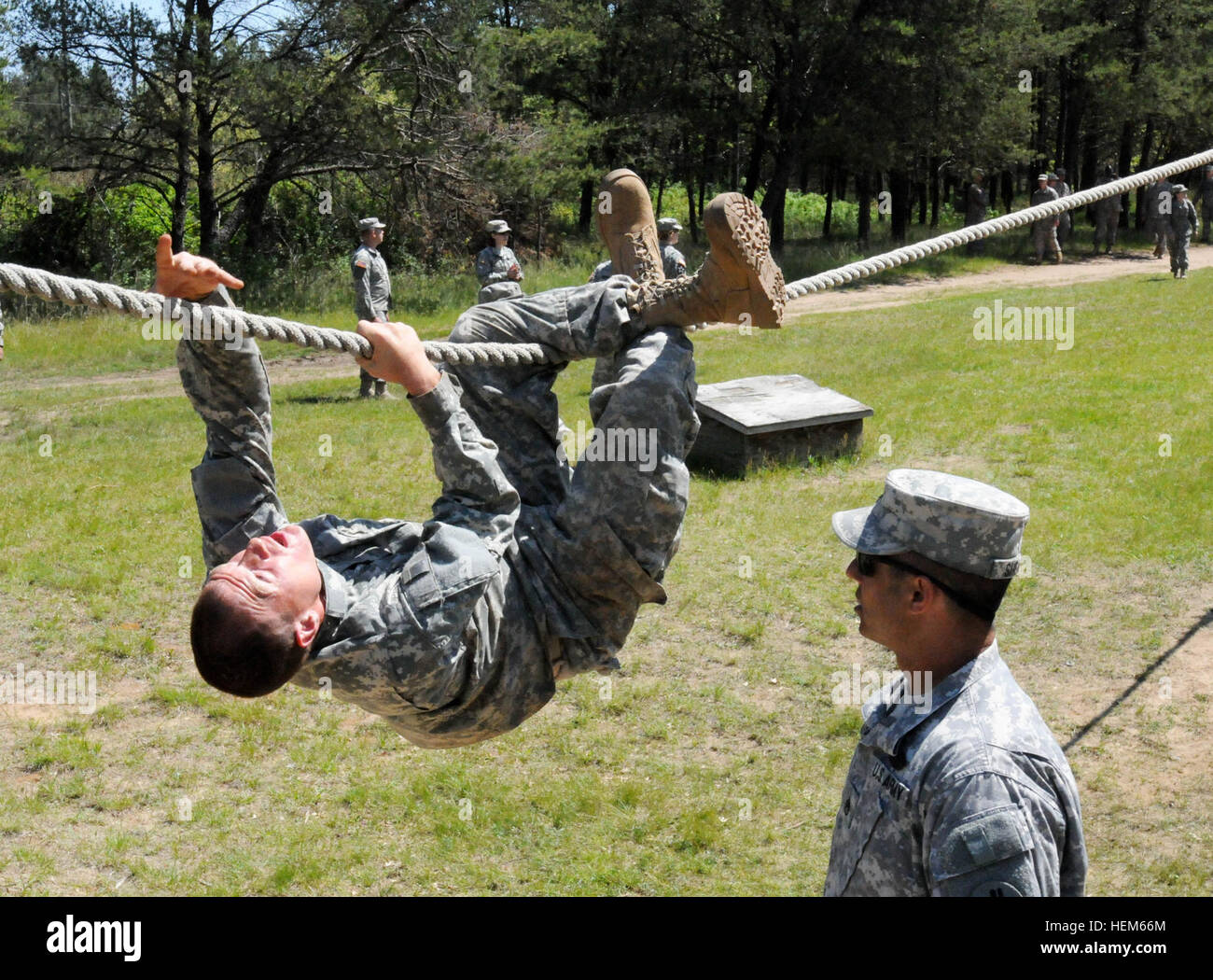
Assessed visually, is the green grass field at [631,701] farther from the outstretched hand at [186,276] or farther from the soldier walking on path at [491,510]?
the outstretched hand at [186,276]

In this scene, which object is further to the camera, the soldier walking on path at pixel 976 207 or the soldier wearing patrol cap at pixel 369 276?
the soldier walking on path at pixel 976 207

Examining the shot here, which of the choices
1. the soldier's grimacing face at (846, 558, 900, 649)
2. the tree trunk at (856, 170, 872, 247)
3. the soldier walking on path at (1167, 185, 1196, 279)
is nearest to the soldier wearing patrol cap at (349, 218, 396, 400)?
the soldier's grimacing face at (846, 558, 900, 649)

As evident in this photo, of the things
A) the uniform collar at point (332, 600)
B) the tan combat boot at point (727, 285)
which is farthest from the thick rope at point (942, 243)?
the uniform collar at point (332, 600)

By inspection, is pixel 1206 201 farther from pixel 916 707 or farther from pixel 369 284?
pixel 916 707

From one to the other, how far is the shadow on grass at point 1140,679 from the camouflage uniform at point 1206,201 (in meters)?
22.4

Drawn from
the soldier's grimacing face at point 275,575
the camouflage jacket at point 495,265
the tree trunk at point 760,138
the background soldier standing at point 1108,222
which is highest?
the tree trunk at point 760,138

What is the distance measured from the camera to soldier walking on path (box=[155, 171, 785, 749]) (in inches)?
120

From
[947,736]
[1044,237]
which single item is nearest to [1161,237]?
[1044,237]

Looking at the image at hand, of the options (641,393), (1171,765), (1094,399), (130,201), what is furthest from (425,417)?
(130,201)

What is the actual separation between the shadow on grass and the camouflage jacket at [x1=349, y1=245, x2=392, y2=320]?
963 centimetres

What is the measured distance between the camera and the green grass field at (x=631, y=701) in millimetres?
5586

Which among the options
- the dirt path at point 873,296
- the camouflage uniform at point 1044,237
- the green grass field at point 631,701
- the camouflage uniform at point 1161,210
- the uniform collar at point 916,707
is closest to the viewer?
the uniform collar at point 916,707

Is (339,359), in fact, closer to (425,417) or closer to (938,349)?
(938,349)
